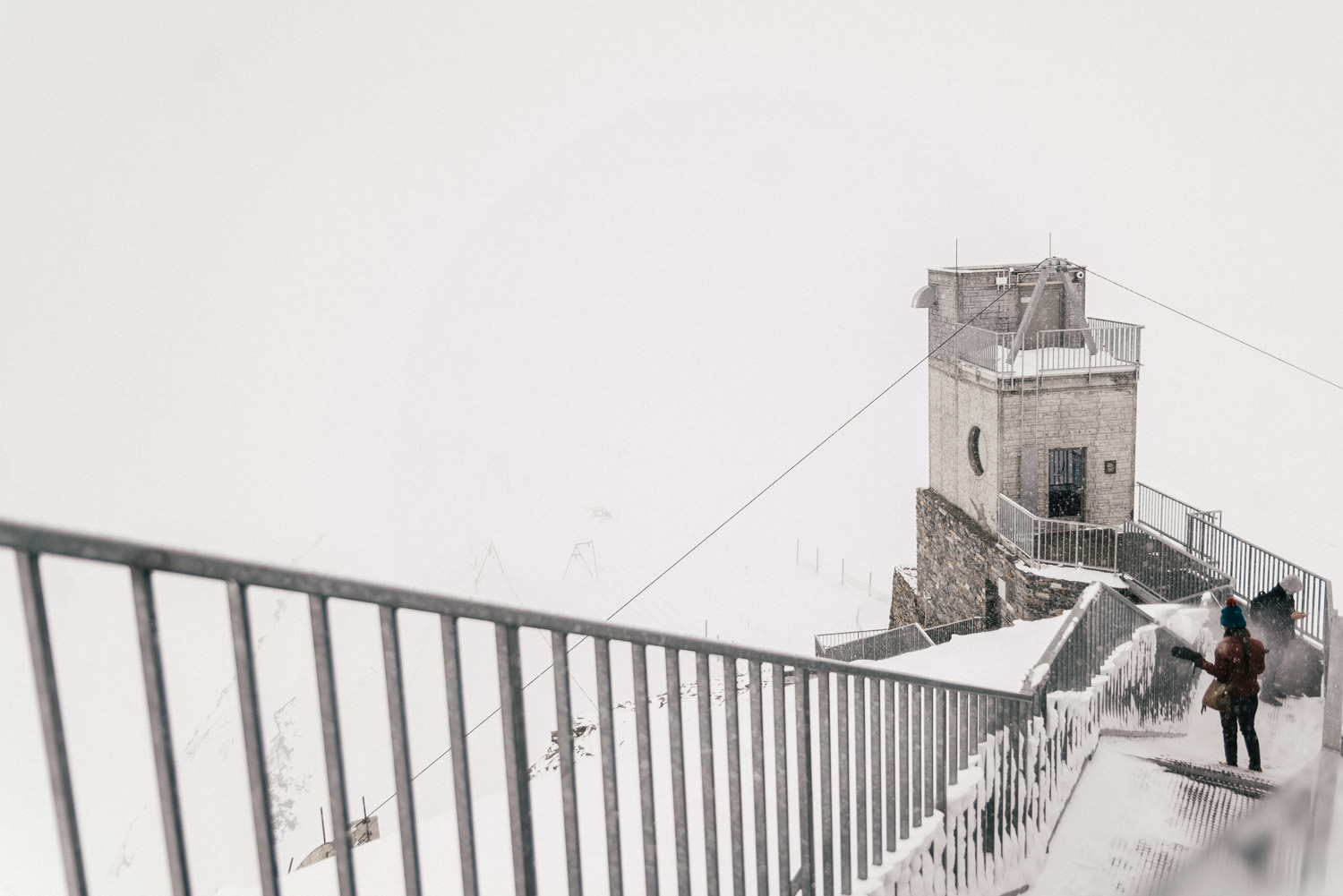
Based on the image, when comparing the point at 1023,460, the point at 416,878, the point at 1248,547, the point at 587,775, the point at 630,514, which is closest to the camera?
the point at 416,878

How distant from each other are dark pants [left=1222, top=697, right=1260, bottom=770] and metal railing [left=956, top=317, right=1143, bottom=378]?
41.3 ft

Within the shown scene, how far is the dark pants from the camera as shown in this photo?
6.22 metres

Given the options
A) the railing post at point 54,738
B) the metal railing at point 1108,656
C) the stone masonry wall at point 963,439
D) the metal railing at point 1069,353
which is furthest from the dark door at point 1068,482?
the railing post at point 54,738

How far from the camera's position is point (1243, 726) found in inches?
248

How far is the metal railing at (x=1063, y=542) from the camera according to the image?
17125 millimetres

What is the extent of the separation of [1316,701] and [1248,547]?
536 centimetres

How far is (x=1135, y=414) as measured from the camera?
18.5 meters

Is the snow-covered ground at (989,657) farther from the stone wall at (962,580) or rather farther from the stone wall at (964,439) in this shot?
the stone wall at (964,439)

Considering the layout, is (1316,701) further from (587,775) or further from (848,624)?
(848,624)

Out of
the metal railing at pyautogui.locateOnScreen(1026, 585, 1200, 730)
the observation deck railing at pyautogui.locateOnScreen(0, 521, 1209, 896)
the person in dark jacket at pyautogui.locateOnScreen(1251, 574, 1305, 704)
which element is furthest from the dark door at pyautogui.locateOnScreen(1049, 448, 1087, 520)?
the observation deck railing at pyautogui.locateOnScreen(0, 521, 1209, 896)

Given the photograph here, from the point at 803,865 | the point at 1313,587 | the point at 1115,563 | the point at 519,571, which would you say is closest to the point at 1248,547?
the point at 1313,587

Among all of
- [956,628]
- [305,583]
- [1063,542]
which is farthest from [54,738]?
[956,628]

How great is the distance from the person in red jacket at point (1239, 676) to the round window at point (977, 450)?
13.6 meters

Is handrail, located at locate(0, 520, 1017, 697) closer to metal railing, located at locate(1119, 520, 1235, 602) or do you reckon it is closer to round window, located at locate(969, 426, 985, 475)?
metal railing, located at locate(1119, 520, 1235, 602)
